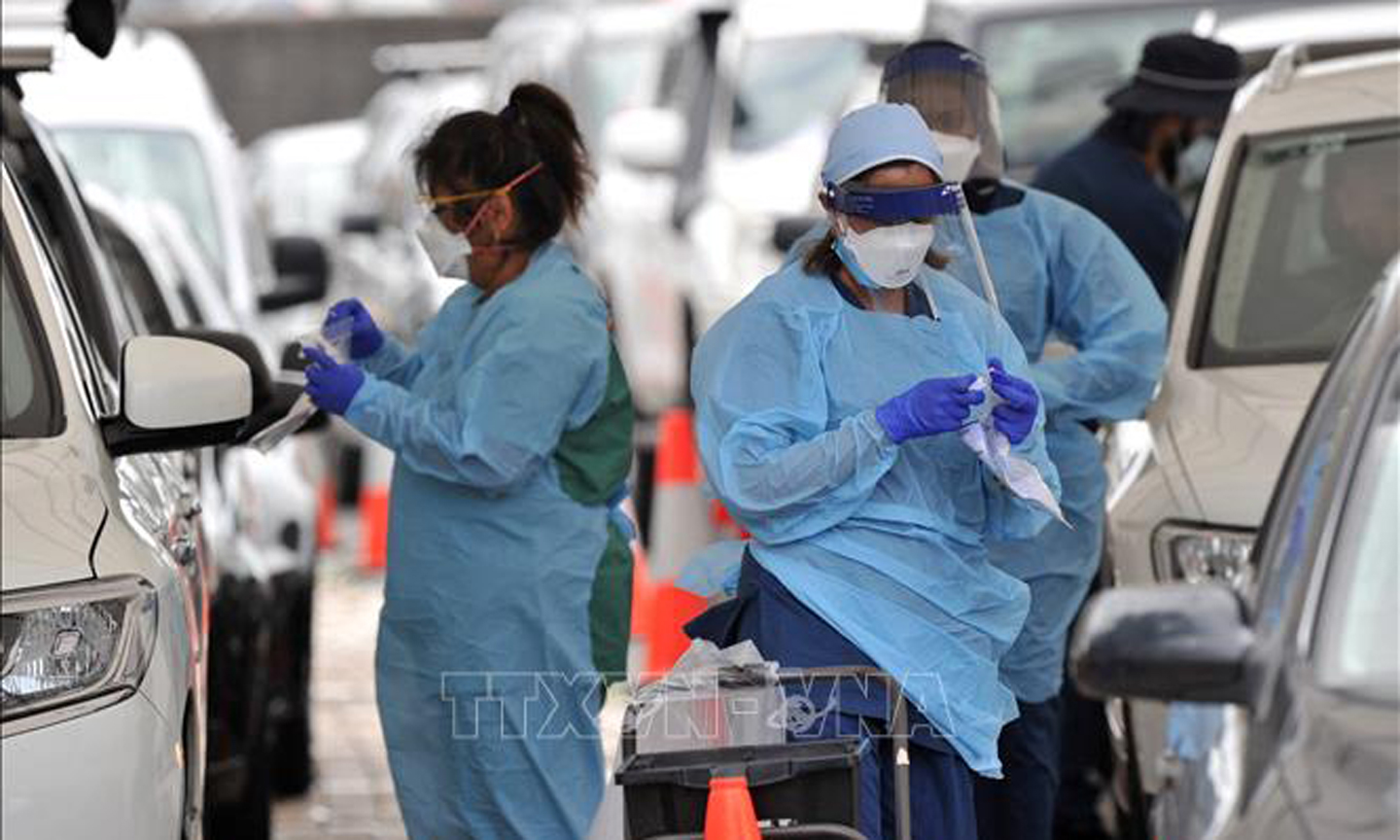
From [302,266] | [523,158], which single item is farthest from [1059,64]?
[523,158]

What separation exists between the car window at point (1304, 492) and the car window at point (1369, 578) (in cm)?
7

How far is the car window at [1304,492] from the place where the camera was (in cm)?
516

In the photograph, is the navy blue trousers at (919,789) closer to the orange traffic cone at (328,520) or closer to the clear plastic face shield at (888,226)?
the clear plastic face shield at (888,226)

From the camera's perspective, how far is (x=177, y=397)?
22.6 ft

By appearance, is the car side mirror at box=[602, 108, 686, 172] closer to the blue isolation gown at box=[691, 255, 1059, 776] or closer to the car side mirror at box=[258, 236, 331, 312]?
the car side mirror at box=[258, 236, 331, 312]

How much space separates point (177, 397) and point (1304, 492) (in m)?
2.34

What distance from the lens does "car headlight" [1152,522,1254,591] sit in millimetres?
7918

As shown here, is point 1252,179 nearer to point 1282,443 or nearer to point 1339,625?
point 1282,443

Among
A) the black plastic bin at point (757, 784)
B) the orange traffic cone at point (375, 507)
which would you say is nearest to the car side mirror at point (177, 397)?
the black plastic bin at point (757, 784)

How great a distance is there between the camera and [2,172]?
23.9 feet

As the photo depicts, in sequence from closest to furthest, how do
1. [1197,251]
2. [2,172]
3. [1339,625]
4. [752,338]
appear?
1. [1339,625]
2. [752,338]
3. [2,172]
4. [1197,251]

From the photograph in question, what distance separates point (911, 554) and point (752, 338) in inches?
18.0

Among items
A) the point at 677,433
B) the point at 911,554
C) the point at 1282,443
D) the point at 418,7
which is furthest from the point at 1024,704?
the point at 418,7

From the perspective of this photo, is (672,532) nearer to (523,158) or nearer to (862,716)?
(523,158)
